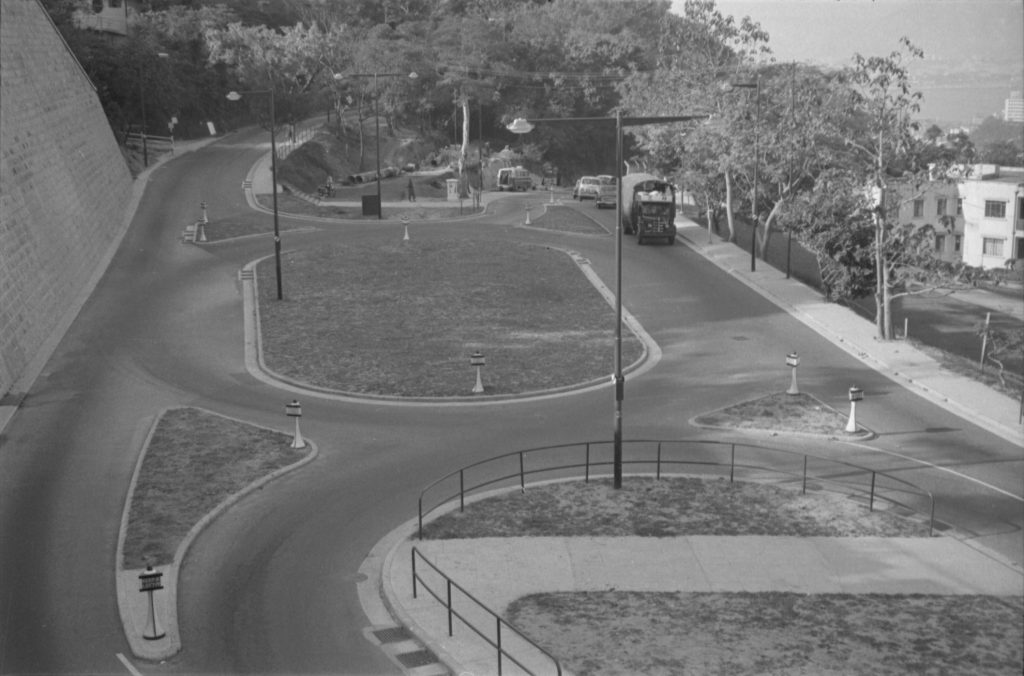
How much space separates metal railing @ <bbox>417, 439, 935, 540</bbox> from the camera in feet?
71.8

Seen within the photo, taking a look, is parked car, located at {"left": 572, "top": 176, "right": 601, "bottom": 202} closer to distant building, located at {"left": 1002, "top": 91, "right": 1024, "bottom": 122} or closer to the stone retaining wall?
distant building, located at {"left": 1002, "top": 91, "right": 1024, "bottom": 122}

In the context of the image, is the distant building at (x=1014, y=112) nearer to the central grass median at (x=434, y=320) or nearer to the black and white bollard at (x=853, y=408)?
the central grass median at (x=434, y=320)

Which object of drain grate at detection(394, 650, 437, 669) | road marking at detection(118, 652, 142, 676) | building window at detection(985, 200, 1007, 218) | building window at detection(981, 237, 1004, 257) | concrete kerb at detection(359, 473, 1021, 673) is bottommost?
drain grate at detection(394, 650, 437, 669)

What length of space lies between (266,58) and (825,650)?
75.6m

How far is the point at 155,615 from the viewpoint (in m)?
15.9

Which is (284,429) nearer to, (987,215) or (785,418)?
(785,418)

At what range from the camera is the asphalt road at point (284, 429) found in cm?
1634

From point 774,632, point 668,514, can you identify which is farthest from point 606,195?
point 774,632

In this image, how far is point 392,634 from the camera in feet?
53.3

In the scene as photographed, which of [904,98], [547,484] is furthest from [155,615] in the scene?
[904,98]

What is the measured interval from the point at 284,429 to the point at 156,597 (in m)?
9.19

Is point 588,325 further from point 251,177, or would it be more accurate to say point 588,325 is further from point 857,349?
point 251,177

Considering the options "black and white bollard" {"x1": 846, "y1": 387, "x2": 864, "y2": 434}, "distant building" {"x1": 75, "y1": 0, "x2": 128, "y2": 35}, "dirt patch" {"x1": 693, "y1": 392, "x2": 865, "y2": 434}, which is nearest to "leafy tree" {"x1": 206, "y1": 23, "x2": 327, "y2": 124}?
"distant building" {"x1": 75, "y1": 0, "x2": 128, "y2": 35}

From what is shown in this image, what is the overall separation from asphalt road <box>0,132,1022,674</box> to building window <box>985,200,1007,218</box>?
35.9 m
